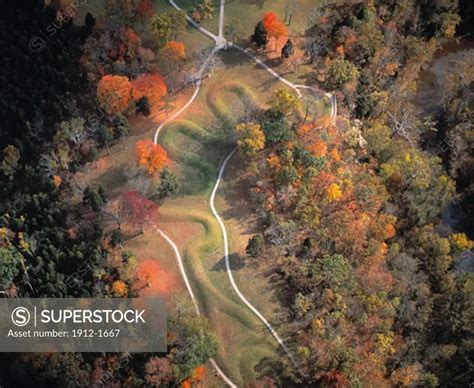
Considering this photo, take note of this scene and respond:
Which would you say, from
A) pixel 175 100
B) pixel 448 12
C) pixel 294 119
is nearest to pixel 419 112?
pixel 448 12

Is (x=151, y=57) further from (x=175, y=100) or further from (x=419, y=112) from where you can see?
(x=419, y=112)

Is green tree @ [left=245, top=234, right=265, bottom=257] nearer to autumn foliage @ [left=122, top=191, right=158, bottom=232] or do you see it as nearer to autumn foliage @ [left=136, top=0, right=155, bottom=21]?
autumn foliage @ [left=122, top=191, right=158, bottom=232]

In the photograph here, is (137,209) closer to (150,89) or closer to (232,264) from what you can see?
(232,264)

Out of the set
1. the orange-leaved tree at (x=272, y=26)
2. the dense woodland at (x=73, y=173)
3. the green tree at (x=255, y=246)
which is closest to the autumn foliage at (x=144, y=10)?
the dense woodland at (x=73, y=173)

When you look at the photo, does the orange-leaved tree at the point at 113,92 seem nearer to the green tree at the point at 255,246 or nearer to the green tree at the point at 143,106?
the green tree at the point at 143,106

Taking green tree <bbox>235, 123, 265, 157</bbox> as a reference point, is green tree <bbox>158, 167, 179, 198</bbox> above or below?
below

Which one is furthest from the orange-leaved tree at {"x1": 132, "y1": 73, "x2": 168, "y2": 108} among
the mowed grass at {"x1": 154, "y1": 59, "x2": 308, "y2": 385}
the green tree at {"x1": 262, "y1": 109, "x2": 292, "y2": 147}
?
the green tree at {"x1": 262, "y1": 109, "x2": 292, "y2": 147}

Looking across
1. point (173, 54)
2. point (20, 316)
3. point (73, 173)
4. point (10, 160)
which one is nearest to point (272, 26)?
point (173, 54)
